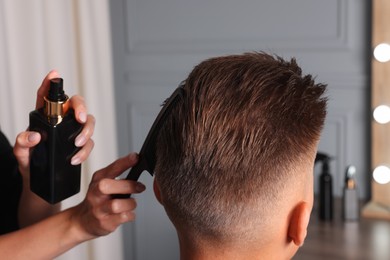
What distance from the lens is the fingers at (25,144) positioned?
0.88 meters

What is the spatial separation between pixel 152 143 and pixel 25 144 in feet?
0.76

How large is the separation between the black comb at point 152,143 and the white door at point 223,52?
1.11m

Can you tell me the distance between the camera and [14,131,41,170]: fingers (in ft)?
2.88

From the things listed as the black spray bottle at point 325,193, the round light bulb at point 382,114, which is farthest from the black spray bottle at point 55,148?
the round light bulb at point 382,114

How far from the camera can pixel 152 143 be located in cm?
83

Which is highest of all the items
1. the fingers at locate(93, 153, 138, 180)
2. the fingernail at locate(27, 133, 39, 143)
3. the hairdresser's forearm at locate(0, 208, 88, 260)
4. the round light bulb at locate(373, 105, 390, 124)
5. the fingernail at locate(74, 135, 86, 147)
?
the fingernail at locate(27, 133, 39, 143)

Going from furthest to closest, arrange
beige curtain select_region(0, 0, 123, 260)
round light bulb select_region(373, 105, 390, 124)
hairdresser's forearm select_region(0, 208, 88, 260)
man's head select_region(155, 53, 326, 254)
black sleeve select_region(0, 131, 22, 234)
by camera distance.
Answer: round light bulb select_region(373, 105, 390, 124)
beige curtain select_region(0, 0, 123, 260)
black sleeve select_region(0, 131, 22, 234)
hairdresser's forearm select_region(0, 208, 88, 260)
man's head select_region(155, 53, 326, 254)

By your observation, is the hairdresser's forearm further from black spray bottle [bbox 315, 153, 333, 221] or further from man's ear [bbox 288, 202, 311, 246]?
black spray bottle [bbox 315, 153, 333, 221]

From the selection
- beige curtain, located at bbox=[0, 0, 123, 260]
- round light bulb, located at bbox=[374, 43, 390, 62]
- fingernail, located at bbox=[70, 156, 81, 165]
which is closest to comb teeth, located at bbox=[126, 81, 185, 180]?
fingernail, located at bbox=[70, 156, 81, 165]

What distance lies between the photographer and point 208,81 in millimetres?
761

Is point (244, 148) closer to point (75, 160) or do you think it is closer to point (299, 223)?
point (299, 223)

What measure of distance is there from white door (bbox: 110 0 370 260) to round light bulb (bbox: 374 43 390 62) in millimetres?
62

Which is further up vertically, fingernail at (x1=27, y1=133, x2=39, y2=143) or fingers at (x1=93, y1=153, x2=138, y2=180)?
fingernail at (x1=27, y1=133, x2=39, y2=143)

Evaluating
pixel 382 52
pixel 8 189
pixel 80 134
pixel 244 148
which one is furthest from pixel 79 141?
pixel 382 52
